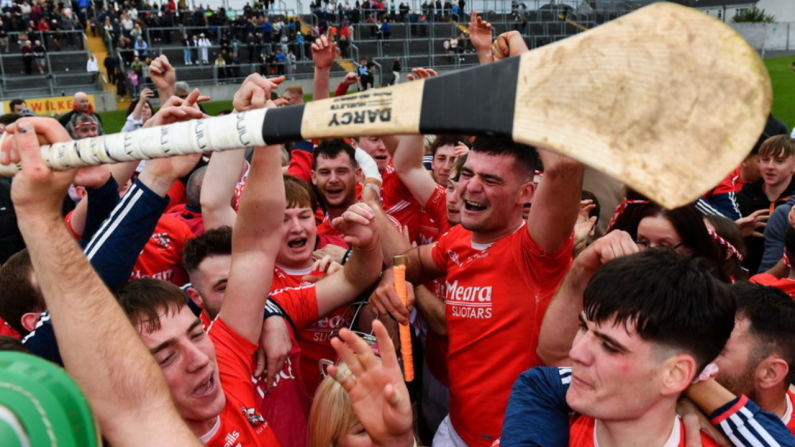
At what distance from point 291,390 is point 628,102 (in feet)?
7.17

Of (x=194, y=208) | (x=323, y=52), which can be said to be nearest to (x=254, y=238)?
(x=194, y=208)

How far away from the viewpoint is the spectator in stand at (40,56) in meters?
23.5

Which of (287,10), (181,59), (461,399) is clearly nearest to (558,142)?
(461,399)

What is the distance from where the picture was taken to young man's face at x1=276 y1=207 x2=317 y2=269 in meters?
3.51

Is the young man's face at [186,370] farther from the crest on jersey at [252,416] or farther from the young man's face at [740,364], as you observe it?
the young man's face at [740,364]

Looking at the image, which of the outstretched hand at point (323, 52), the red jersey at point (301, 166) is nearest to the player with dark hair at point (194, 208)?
the outstretched hand at point (323, 52)

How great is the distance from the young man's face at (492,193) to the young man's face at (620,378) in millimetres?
1102

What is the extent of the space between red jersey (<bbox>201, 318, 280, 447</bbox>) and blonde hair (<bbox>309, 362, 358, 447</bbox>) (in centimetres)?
16

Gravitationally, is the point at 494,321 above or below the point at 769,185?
above

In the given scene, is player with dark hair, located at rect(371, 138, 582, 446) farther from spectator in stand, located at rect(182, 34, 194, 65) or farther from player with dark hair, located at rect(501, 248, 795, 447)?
spectator in stand, located at rect(182, 34, 194, 65)

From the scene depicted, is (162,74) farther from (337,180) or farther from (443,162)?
(443,162)

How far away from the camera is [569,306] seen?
7.96ft

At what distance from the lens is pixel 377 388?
1987 mm

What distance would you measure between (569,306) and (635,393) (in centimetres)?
62
